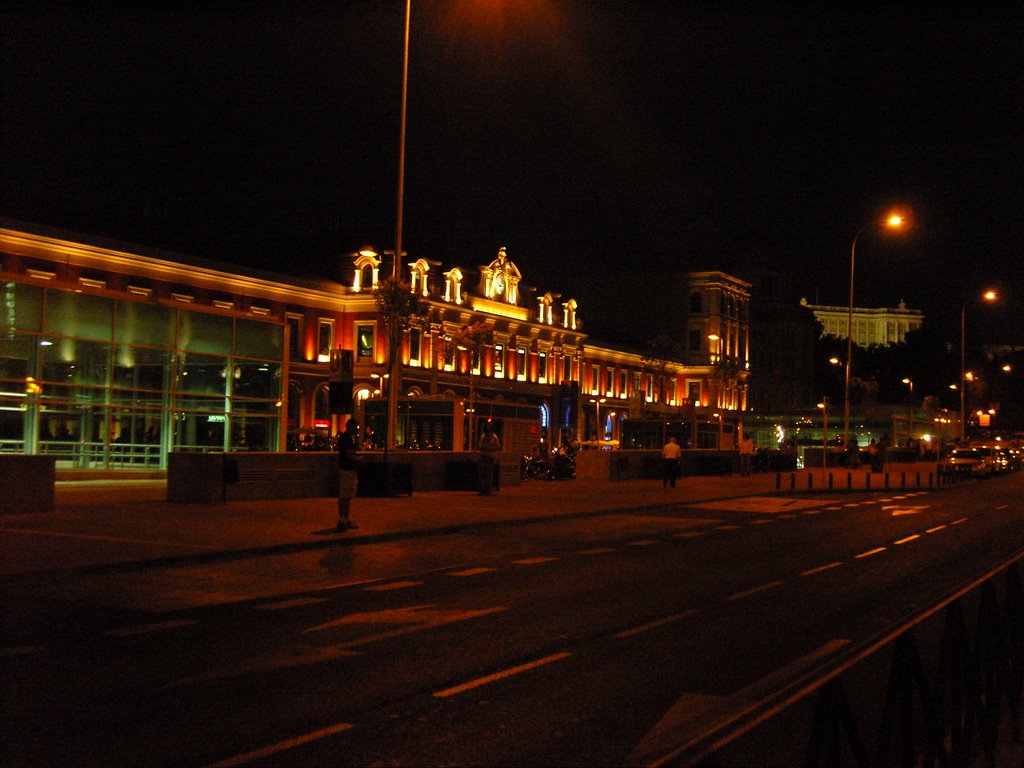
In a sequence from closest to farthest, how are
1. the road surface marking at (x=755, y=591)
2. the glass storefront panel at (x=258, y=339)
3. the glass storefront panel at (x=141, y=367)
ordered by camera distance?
the road surface marking at (x=755, y=591) < the glass storefront panel at (x=141, y=367) < the glass storefront panel at (x=258, y=339)

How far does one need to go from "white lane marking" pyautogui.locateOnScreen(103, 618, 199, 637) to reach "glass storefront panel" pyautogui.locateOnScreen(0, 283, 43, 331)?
21345mm

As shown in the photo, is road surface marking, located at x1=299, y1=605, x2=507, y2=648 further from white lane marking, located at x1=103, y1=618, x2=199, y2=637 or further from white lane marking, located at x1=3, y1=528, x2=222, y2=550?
white lane marking, located at x1=3, y1=528, x2=222, y2=550

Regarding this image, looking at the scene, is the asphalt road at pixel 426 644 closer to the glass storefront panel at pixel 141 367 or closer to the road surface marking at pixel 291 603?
the road surface marking at pixel 291 603

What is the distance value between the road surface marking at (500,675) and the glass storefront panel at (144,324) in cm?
2601

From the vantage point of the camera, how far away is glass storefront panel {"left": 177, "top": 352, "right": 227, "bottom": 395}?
34.4 m

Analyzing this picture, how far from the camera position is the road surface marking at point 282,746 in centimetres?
626

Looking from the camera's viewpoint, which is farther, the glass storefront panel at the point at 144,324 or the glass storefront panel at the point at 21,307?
the glass storefront panel at the point at 144,324

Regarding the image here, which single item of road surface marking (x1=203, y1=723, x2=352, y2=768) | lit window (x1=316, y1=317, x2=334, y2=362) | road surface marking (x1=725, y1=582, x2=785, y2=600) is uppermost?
lit window (x1=316, y1=317, x2=334, y2=362)

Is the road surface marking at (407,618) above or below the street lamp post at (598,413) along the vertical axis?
below

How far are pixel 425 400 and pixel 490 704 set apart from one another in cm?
3236

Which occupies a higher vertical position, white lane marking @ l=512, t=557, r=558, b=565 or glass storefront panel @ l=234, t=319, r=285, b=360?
glass storefront panel @ l=234, t=319, r=285, b=360

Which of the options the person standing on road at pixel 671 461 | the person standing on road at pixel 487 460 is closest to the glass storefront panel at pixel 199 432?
the person standing on road at pixel 487 460

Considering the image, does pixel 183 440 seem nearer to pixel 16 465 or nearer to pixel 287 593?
pixel 16 465

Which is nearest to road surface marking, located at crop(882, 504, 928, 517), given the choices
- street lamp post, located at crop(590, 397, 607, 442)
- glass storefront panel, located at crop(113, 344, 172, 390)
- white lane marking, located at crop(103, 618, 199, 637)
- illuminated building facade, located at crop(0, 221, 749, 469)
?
illuminated building facade, located at crop(0, 221, 749, 469)
